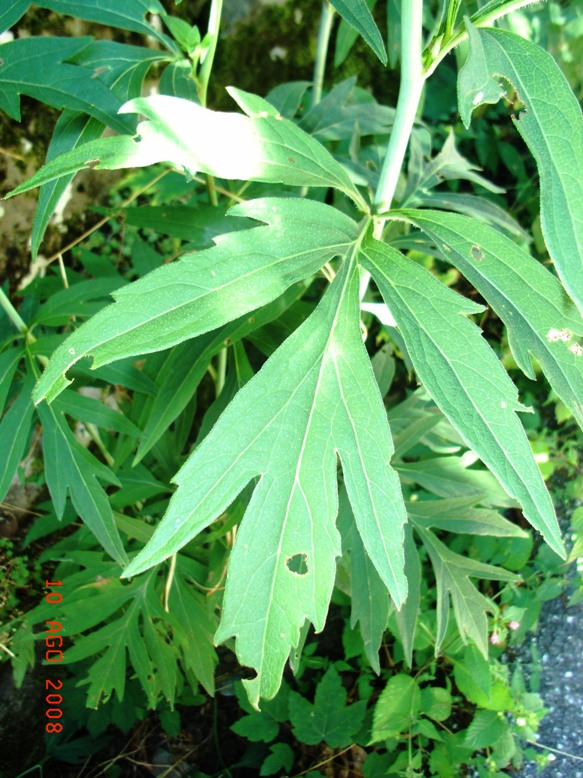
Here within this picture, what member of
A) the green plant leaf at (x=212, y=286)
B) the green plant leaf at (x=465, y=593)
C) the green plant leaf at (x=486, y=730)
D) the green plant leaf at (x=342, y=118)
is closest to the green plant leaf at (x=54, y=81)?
the green plant leaf at (x=212, y=286)

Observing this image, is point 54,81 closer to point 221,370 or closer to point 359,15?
point 359,15

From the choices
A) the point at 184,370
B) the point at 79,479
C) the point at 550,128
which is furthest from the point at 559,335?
the point at 79,479

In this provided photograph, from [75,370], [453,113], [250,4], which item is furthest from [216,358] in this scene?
[453,113]

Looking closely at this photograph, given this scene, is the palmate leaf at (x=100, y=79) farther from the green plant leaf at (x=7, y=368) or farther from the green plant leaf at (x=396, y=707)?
the green plant leaf at (x=396, y=707)

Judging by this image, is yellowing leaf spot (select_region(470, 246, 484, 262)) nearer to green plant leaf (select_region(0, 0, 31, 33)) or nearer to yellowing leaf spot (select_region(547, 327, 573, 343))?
yellowing leaf spot (select_region(547, 327, 573, 343))

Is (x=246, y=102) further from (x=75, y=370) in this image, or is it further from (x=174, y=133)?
(x=75, y=370)

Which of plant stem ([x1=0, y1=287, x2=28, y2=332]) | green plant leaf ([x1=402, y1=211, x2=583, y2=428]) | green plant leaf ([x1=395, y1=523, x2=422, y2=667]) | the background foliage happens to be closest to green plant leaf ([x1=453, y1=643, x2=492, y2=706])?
the background foliage
